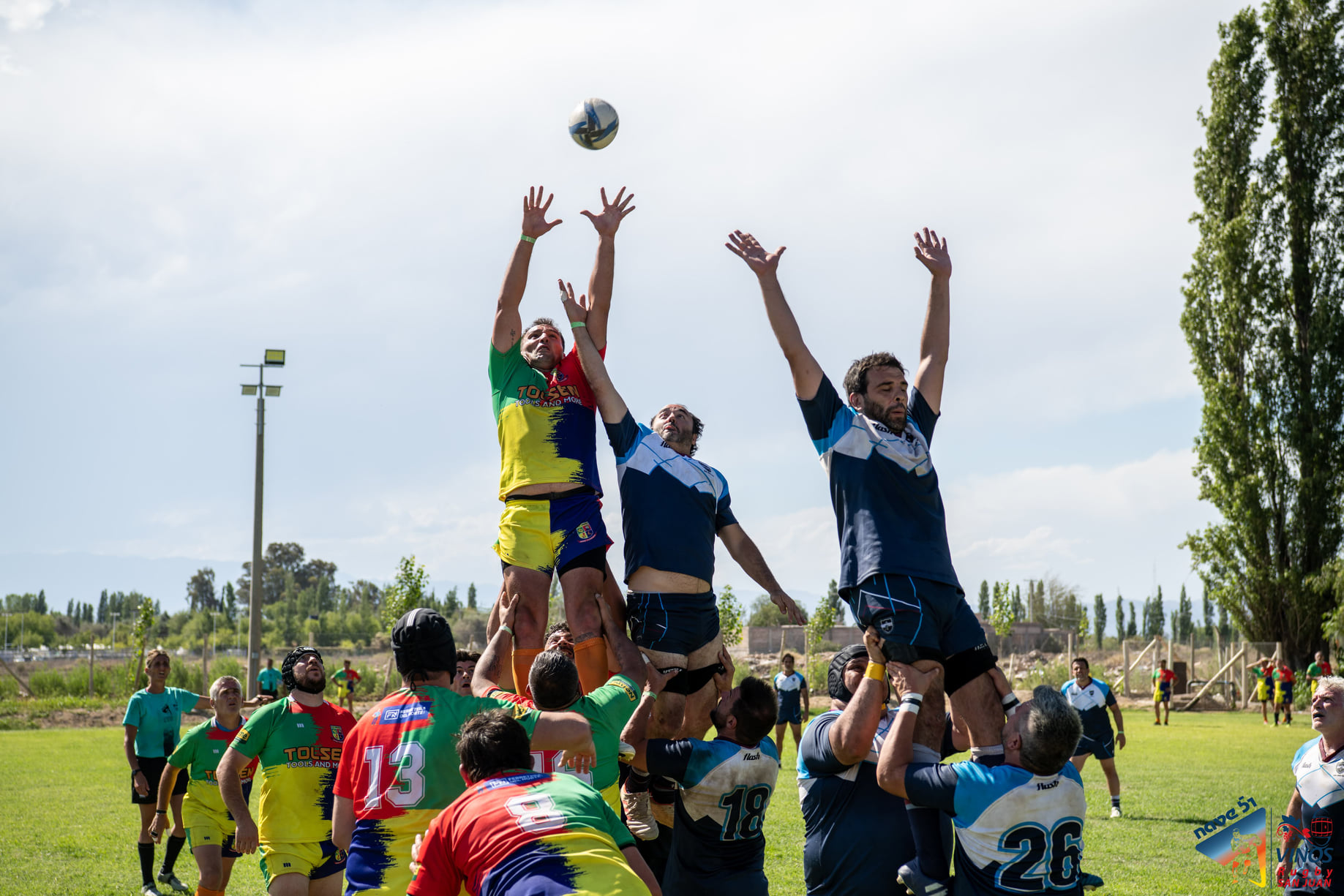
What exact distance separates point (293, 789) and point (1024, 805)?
5084 millimetres

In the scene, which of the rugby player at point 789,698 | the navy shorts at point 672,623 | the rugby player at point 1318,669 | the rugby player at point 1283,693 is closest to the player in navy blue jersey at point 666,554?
the navy shorts at point 672,623

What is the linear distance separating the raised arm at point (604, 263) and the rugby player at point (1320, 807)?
5.08m

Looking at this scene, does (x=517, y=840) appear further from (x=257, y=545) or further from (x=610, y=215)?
(x=257, y=545)

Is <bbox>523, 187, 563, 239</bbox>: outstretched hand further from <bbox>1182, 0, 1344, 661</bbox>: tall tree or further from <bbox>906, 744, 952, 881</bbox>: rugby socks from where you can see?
<bbox>1182, 0, 1344, 661</bbox>: tall tree

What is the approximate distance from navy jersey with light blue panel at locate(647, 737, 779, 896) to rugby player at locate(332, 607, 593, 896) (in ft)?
2.87

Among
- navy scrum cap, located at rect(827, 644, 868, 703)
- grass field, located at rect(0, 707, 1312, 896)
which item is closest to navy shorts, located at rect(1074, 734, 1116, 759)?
grass field, located at rect(0, 707, 1312, 896)

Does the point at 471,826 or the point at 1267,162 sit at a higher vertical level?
the point at 1267,162

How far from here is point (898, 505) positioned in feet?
16.7

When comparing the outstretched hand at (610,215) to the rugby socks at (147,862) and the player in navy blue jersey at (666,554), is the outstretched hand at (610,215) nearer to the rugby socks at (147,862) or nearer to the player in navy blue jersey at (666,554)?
the player in navy blue jersey at (666,554)

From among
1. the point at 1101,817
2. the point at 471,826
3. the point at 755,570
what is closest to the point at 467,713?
the point at 471,826

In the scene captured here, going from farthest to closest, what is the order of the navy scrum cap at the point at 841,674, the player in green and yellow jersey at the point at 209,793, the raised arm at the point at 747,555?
the player in green and yellow jersey at the point at 209,793
the raised arm at the point at 747,555
the navy scrum cap at the point at 841,674

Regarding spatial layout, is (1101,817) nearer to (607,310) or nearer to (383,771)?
(607,310)

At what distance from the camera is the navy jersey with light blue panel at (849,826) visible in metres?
4.96

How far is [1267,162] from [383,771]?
4640 cm
